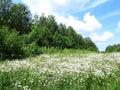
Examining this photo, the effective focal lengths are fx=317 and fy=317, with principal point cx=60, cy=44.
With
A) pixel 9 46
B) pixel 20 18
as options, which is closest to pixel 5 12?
pixel 20 18

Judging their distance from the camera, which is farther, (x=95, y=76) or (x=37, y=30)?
(x=37, y=30)

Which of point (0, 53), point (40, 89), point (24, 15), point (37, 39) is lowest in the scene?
point (40, 89)

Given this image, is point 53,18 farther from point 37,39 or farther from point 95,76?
point 95,76

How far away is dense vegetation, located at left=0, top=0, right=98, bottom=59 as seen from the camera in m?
27.3

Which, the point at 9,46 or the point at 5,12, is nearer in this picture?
the point at 9,46

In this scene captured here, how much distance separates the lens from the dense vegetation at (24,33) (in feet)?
89.5

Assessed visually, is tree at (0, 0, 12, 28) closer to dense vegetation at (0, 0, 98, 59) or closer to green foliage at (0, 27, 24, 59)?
dense vegetation at (0, 0, 98, 59)

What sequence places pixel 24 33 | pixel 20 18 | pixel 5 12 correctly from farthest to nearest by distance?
pixel 20 18 < pixel 24 33 < pixel 5 12

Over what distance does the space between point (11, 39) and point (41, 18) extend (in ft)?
193

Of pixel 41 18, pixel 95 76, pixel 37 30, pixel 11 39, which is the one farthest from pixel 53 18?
pixel 95 76

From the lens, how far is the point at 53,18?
85625 millimetres

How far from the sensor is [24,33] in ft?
221

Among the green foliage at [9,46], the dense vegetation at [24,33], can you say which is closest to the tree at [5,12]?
the dense vegetation at [24,33]

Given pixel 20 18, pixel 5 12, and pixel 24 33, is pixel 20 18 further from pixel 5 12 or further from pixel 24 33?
pixel 5 12
